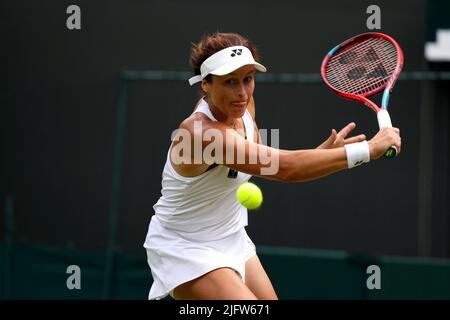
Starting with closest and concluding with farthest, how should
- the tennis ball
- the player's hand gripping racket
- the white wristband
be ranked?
1. the white wristband
2. the tennis ball
3. the player's hand gripping racket

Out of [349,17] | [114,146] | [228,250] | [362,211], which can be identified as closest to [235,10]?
[349,17]

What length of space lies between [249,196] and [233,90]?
530 mm

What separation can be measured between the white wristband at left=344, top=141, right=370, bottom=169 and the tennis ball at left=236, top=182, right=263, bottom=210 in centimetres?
48

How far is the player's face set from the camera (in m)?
4.64

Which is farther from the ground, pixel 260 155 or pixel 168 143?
pixel 168 143

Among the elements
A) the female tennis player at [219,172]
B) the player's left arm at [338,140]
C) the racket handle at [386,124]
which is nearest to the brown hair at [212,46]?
the female tennis player at [219,172]

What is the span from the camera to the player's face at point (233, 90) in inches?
A: 183

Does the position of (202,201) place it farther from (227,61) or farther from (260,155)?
(227,61)

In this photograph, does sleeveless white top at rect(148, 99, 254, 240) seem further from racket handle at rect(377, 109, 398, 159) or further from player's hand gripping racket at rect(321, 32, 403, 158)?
player's hand gripping racket at rect(321, 32, 403, 158)

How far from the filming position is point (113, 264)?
25.7ft

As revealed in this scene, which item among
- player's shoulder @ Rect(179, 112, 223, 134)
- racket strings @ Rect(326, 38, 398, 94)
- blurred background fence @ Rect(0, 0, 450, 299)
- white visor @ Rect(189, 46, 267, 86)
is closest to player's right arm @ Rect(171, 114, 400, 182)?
player's shoulder @ Rect(179, 112, 223, 134)

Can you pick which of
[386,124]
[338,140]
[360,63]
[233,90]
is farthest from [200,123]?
[360,63]

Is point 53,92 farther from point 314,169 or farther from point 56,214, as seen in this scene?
point 314,169

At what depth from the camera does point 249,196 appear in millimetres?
4594
